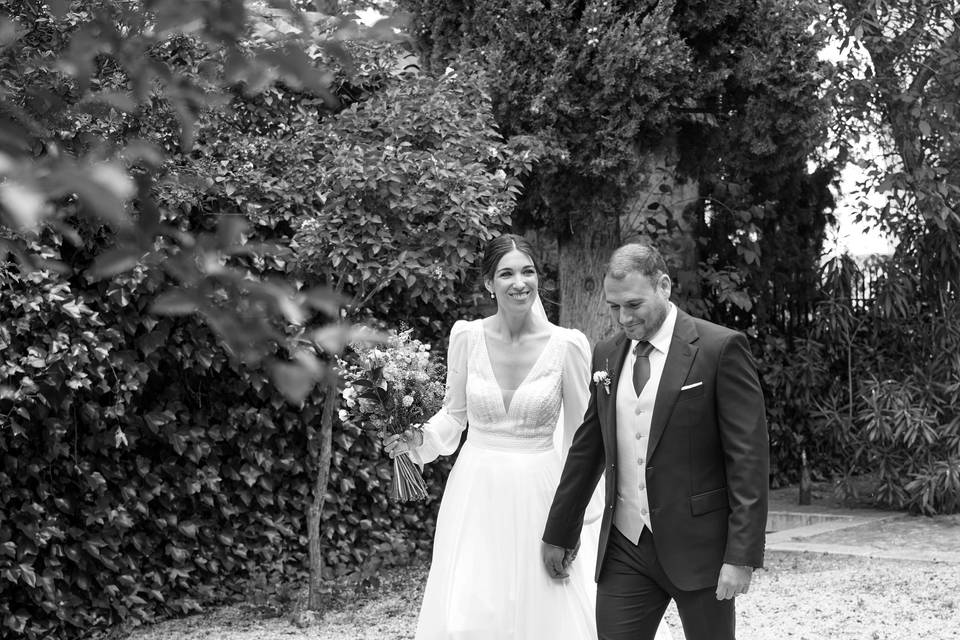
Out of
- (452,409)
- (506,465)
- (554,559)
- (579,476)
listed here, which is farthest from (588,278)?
(579,476)

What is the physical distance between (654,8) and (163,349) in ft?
14.1

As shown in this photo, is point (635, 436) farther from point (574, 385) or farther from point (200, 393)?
point (200, 393)

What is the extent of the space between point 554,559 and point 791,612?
319 cm

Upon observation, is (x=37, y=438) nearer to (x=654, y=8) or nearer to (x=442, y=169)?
(x=442, y=169)

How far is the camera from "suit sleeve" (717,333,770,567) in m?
3.40

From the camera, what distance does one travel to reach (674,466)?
3.58 m

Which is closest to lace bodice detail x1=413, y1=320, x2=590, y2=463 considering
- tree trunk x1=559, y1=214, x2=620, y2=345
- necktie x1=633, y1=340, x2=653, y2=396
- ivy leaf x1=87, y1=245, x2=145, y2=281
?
necktie x1=633, y1=340, x2=653, y2=396

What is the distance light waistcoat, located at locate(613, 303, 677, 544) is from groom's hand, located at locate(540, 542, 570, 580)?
1.78 ft

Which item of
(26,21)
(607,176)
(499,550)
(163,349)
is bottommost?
(499,550)

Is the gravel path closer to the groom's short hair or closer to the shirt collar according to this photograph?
the shirt collar

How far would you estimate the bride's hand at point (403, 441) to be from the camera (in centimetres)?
499

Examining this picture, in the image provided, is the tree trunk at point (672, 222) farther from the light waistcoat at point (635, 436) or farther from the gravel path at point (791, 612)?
the light waistcoat at point (635, 436)

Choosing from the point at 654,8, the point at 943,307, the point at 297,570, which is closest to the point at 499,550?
the point at 297,570

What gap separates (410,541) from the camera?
27.3 feet
